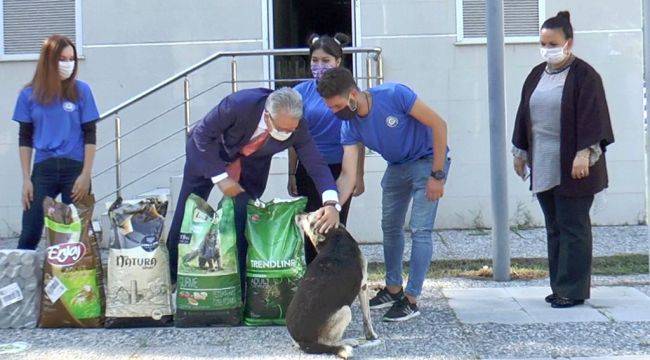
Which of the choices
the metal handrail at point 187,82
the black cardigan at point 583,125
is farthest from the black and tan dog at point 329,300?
the metal handrail at point 187,82

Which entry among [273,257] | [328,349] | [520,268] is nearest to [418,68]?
[520,268]

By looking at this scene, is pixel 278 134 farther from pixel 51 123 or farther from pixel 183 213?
pixel 51 123

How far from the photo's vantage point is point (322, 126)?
18.2ft

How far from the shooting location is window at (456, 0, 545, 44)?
8.68 meters

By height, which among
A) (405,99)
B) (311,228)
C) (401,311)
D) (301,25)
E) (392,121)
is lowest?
(401,311)

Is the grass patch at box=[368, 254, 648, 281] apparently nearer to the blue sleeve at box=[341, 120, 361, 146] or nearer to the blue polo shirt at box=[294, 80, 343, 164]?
the blue polo shirt at box=[294, 80, 343, 164]

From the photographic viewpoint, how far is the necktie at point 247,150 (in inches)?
201

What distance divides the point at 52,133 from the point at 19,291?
41.3 inches

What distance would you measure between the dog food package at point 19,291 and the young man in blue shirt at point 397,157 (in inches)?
78.9

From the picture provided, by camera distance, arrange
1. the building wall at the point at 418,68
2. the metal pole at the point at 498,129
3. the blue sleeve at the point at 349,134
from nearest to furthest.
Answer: the blue sleeve at the point at 349,134 < the metal pole at the point at 498,129 < the building wall at the point at 418,68

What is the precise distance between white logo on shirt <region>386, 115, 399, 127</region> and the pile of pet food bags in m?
0.71

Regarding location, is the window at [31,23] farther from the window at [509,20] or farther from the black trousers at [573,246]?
the black trousers at [573,246]

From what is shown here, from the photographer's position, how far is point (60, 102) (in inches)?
218

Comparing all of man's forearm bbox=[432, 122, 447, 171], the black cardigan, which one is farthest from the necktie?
the black cardigan
